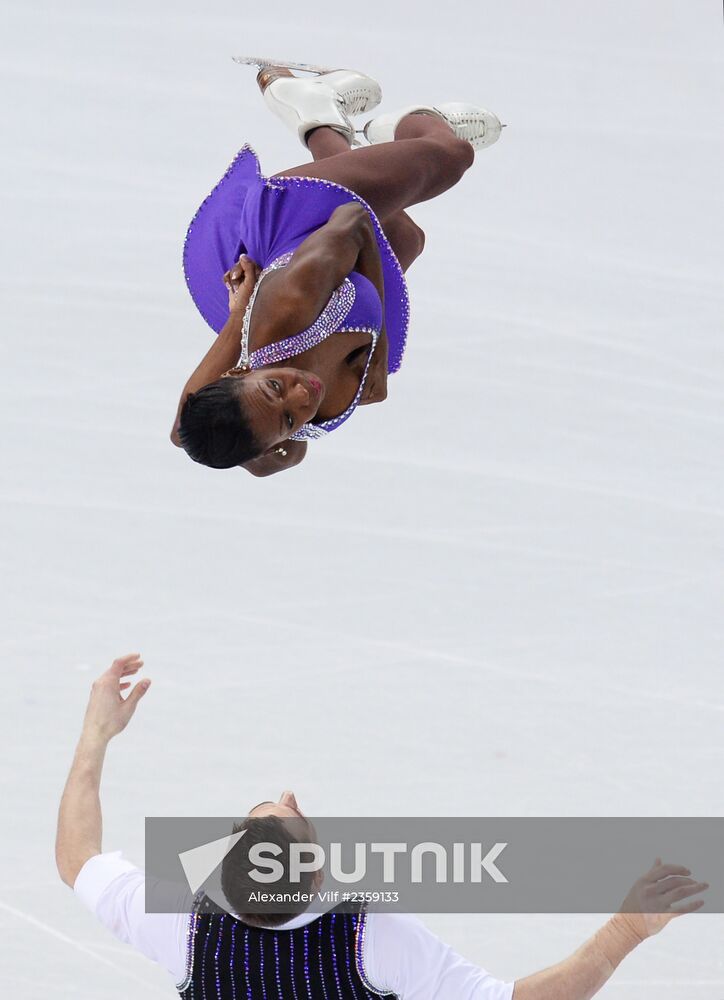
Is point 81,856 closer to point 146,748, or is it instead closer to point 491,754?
point 146,748

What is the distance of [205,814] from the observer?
131 inches

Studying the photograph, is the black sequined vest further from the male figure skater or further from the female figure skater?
the female figure skater

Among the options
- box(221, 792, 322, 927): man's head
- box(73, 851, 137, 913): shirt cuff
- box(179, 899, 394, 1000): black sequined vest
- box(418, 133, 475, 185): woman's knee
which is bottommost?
box(179, 899, 394, 1000): black sequined vest

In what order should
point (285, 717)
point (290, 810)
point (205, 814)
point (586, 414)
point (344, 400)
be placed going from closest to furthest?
point (290, 810) < point (344, 400) < point (205, 814) < point (285, 717) < point (586, 414)

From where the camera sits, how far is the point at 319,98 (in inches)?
146

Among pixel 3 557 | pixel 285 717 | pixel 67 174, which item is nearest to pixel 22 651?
pixel 3 557

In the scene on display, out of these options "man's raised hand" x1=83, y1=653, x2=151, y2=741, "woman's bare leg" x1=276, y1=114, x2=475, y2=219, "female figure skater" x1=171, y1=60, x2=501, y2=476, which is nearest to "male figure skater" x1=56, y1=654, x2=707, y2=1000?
"man's raised hand" x1=83, y1=653, x2=151, y2=741

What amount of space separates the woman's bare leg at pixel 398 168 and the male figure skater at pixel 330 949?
1352mm

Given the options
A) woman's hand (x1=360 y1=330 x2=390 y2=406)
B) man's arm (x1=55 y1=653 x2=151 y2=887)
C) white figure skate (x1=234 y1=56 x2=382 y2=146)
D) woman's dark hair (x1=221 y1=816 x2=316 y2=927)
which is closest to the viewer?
woman's dark hair (x1=221 y1=816 x2=316 y2=927)

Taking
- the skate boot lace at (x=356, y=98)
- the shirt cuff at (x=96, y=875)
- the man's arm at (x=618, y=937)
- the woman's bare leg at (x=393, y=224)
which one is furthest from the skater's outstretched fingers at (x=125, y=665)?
the skate boot lace at (x=356, y=98)

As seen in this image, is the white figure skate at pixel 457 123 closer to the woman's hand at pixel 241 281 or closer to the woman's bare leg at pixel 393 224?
the woman's bare leg at pixel 393 224

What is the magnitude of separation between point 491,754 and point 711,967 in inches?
25.9

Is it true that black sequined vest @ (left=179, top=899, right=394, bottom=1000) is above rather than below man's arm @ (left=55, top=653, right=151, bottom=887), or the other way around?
below

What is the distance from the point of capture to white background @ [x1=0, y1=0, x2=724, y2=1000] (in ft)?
11.2
